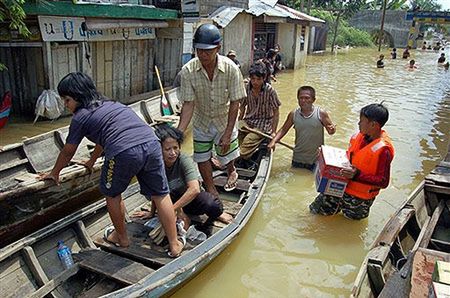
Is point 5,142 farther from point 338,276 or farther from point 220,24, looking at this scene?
point 220,24

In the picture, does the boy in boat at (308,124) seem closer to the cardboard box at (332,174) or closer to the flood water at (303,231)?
the flood water at (303,231)

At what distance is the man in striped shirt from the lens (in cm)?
407

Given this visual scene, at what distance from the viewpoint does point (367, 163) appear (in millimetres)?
4125

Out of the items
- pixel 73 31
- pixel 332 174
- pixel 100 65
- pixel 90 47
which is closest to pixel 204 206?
pixel 332 174

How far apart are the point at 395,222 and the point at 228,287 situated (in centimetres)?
170

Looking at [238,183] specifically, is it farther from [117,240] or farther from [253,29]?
[253,29]

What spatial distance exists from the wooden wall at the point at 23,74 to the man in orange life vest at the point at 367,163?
22.6ft

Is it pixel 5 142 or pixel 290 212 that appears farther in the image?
pixel 5 142

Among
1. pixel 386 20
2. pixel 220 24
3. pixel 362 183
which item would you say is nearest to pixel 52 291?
pixel 362 183

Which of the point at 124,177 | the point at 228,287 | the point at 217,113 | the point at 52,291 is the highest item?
the point at 217,113

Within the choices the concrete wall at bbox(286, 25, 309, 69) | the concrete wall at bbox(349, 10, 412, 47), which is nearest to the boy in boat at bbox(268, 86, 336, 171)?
the concrete wall at bbox(286, 25, 309, 69)

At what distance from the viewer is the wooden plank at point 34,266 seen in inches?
130

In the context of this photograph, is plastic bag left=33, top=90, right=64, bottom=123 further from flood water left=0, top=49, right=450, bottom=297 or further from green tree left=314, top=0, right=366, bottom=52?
green tree left=314, top=0, right=366, bottom=52

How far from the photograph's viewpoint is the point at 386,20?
41844 millimetres
